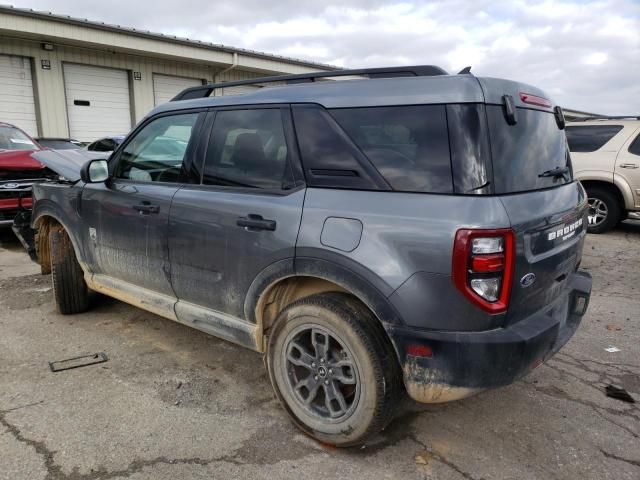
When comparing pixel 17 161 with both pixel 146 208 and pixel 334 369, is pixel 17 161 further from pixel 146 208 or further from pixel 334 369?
pixel 334 369

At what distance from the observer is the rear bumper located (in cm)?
214

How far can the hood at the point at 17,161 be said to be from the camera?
6.73 m

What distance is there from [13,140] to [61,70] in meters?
5.98

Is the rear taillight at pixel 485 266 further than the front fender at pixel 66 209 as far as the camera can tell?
No

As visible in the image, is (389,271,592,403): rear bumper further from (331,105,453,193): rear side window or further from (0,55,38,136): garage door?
(0,55,38,136): garage door

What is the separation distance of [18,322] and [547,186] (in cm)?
436

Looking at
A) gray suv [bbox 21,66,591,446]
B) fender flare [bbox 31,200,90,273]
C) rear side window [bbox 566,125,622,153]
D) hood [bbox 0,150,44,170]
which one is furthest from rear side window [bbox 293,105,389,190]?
rear side window [bbox 566,125,622,153]

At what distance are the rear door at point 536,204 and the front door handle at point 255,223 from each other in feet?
3.83

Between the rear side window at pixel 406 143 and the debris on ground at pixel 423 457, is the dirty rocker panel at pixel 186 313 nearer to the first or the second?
the debris on ground at pixel 423 457

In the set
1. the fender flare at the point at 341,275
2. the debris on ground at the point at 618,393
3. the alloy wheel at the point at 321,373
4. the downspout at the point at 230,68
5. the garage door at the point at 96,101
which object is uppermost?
the downspout at the point at 230,68

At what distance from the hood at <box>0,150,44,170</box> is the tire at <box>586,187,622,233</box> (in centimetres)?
878

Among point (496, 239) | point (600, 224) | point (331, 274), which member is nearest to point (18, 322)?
point (331, 274)

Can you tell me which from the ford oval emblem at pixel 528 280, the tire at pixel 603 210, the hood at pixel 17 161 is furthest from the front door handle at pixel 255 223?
the tire at pixel 603 210

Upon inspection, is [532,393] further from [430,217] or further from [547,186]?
[430,217]
